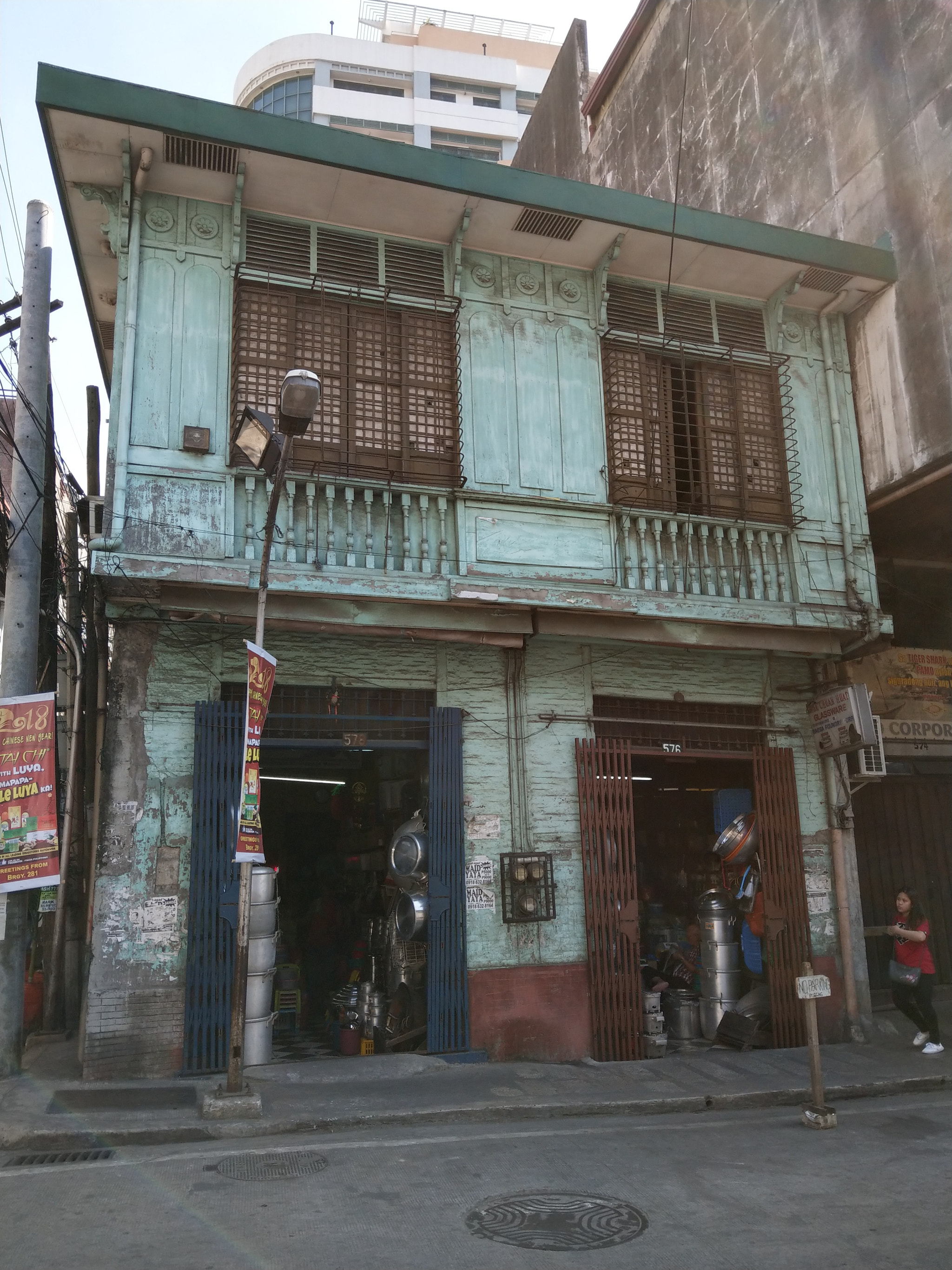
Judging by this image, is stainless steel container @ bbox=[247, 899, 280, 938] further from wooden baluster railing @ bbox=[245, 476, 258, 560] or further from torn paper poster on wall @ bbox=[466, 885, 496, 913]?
wooden baluster railing @ bbox=[245, 476, 258, 560]

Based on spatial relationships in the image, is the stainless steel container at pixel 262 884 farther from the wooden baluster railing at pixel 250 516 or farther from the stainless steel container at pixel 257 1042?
the wooden baluster railing at pixel 250 516

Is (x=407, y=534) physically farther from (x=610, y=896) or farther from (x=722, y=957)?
(x=722, y=957)

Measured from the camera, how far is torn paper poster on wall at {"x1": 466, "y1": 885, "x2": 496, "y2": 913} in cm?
1000

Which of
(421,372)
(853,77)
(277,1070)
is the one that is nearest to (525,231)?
(421,372)

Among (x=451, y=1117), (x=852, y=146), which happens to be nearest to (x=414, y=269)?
(x=852, y=146)

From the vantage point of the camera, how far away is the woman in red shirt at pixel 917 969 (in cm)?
1045

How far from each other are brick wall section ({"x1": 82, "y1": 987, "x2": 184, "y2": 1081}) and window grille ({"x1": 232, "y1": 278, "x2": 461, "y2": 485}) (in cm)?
518

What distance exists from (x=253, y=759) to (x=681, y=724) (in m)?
5.22

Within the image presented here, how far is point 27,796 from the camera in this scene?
9086 mm

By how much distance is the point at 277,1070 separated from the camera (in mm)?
9031

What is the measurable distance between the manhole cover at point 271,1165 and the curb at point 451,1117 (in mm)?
527

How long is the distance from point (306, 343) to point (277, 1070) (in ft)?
23.4

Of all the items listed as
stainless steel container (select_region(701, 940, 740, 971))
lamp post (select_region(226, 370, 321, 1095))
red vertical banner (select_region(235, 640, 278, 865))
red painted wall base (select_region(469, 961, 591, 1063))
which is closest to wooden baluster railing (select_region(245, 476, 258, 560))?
lamp post (select_region(226, 370, 321, 1095))

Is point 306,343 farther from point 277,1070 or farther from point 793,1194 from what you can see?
point 793,1194
